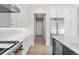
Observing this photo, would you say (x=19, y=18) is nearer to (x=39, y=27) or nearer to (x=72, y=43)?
Result: (x=72, y=43)

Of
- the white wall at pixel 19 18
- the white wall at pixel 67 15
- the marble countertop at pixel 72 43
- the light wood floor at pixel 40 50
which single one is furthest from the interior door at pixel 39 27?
the marble countertop at pixel 72 43

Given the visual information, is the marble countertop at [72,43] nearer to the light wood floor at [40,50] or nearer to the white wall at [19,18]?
the white wall at [19,18]

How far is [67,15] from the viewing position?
709 centimetres

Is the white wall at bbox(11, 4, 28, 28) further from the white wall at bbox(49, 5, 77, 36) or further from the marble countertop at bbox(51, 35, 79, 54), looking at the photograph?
the white wall at bbox(49, 5, 77, 36)

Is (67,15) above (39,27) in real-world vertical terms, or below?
above

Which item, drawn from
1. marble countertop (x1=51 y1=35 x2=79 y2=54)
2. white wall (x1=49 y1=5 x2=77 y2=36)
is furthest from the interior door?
marble countertop (x1=51 y1=35 x2=79 y2=54)

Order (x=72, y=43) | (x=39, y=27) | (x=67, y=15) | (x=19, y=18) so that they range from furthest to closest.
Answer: (x=39, y=27), (x=67, y=15), (x=19, y=18), (x=72, y=43)

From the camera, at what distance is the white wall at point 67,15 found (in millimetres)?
6602

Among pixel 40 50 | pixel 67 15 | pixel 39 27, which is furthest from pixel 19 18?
pixel 39 27

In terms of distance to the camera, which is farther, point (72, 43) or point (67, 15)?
point (67, 15)
